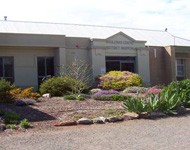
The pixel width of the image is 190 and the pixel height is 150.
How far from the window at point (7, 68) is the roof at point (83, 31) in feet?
13.5

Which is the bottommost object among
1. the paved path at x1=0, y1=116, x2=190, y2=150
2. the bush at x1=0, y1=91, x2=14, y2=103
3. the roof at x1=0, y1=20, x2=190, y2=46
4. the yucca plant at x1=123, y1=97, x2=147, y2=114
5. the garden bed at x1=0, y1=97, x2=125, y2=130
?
the paved path at x1=0, y1=116, x2=190, y2=150

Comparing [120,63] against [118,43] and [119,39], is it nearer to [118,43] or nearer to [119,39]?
[118,43]

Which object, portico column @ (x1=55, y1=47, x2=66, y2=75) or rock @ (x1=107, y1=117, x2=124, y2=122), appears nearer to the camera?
rock @ (x1=107, y1=117, x2=124, y2=122)

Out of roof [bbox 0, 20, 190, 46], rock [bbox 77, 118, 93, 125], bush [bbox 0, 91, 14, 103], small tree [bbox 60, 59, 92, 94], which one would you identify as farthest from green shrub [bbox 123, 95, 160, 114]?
roof [bbox 0, 20, 190, 46]

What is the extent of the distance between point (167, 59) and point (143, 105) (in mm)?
21148

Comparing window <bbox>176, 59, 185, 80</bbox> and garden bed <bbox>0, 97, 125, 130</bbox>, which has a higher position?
window <bbox>176, 59, 185, 80</bbox>

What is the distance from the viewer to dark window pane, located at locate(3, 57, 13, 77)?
94.3 ft

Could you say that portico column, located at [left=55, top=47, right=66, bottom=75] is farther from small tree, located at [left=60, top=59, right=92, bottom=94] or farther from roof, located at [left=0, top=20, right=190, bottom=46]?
roof, located at [left=0, top=20, right=190, bottom=46]

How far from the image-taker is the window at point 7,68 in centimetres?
2853

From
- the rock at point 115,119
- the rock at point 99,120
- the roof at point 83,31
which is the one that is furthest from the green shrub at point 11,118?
the roof at point 83,31

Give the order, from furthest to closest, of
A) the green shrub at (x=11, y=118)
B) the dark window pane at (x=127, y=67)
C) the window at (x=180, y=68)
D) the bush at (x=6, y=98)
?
1. the window at (x=180, y=68)
2. the dark window pane at (x=127, y=67)
3. the bush at (x=6, y=98)
4. the green shrub at (x=11, y=118)

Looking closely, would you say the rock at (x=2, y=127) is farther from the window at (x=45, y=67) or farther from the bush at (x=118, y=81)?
the window at (x=45, y=67)

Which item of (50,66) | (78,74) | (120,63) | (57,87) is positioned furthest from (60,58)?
(57,87)

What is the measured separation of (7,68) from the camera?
2884 cm
